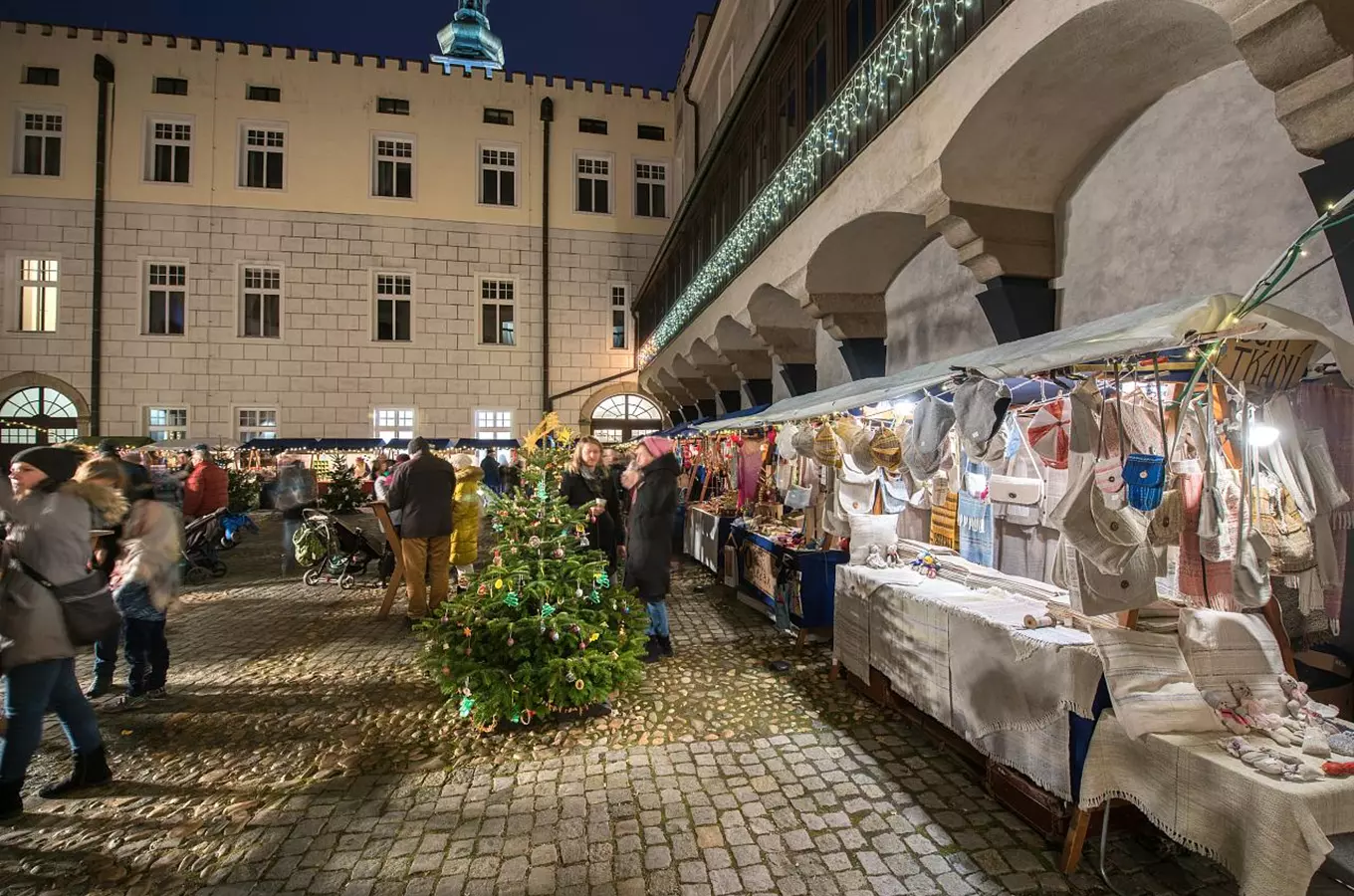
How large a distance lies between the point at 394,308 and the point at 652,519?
18.7m

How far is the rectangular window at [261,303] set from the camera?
20203 mm

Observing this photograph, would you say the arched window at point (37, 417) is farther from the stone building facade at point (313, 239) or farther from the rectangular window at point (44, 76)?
the rectangular window at point (44, 76)

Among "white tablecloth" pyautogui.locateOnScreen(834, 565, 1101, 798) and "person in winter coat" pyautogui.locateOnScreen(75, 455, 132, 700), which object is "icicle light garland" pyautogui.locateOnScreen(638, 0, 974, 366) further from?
"person in winter coat" pyautogui.locateOnScreen(75, 455, 132, 700)

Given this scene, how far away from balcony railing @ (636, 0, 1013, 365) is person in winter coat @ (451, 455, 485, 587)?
202 inches

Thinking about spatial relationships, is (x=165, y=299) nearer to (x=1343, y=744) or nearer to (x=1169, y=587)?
(x=1169, y=587)

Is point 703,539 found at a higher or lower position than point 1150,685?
lower

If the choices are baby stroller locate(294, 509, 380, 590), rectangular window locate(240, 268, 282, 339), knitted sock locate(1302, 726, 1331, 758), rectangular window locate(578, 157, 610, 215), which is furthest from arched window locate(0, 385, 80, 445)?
knitted sock locate(1302, 726, 1331, 758)

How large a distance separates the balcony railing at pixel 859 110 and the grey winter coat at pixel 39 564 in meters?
6.74

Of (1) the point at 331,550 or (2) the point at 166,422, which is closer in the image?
(1) the point at 331,550

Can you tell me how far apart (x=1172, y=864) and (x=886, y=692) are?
6.21 ft

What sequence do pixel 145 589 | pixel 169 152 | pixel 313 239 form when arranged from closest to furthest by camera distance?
pixel 145 589 → pixel 169 152 → pixel 313 239

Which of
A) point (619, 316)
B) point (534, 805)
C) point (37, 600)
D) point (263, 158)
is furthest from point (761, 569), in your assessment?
point (263, 158)

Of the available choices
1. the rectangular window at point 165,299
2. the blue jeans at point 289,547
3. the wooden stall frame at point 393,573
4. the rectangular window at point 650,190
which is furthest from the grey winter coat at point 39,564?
the rectangular window at point 650,190

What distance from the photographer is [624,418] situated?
22.6m
